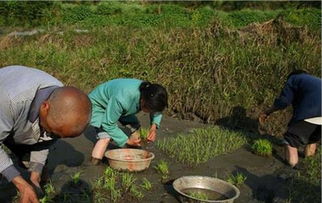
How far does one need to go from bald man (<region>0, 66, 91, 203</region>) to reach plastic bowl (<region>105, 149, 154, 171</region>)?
4.77ft

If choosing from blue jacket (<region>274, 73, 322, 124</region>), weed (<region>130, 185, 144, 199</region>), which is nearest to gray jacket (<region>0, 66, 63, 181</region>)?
weed (<region>130, 185, 144, 199</region>)

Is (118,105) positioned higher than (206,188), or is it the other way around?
(118,105)

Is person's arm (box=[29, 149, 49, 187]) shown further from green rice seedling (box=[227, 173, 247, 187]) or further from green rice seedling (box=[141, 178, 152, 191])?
green rice seedling (box=[227, 173, 247, 187])

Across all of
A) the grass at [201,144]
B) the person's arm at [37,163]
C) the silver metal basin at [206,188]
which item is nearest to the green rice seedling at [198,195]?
the silver metal basin at [206,188]

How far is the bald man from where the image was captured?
110 inches

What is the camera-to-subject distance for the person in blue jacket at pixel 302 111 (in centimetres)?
553

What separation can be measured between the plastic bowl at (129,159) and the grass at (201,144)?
633mm

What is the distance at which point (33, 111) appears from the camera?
310 centimetres

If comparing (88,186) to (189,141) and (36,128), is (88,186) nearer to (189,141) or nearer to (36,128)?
(36,128)

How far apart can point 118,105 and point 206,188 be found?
53.5 inches

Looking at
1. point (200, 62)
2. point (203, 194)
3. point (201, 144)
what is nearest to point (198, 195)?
point (203, 194)

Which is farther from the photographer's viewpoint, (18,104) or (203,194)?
(203,194)

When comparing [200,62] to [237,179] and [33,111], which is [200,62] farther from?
[33,111]

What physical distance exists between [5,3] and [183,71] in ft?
47.4
